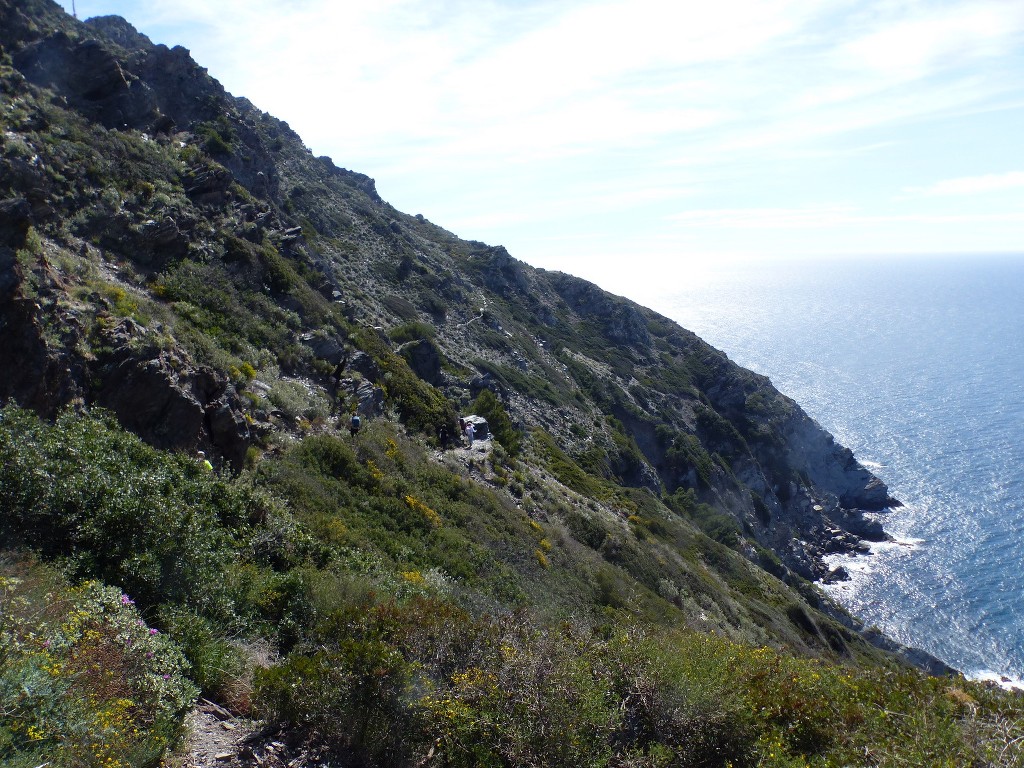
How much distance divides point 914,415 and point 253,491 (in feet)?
284

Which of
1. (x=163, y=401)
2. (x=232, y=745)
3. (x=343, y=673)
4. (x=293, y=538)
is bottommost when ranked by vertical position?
(x=232, y=745)

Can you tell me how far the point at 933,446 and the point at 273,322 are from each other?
72.1m

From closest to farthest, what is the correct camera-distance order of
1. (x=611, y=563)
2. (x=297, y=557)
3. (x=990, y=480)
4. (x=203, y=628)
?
(x=203, y=628), (x=297, y=557), (x=611, y=563), (x=990, y=480)

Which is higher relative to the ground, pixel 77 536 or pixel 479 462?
pixel 77 536

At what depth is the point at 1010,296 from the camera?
592 ft

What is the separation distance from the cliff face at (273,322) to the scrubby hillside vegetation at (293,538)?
0.13 meters

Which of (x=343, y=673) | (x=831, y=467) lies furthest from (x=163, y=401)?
(x=831, y=467)

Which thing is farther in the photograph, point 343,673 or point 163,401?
point 163,401

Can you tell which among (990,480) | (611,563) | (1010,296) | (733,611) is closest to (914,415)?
(990,480)

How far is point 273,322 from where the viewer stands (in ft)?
63.8

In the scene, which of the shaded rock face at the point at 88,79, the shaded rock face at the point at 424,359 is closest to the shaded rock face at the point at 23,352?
the shaded rock face at the point at 88,79

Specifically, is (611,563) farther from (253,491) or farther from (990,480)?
(990,480)

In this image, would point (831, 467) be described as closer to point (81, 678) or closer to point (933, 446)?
point (933, 446)

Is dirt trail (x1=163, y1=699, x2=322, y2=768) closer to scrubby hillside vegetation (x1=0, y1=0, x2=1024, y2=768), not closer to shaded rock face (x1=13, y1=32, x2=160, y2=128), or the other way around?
scrubby hillside vegetation (x1=0, y1=0, x2=1024, y2=768)
